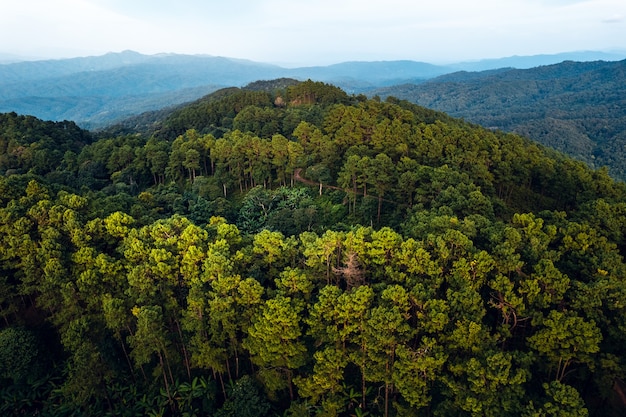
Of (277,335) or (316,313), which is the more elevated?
(316,313)

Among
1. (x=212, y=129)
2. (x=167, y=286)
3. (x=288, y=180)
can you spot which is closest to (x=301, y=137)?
(x=288, y=180)

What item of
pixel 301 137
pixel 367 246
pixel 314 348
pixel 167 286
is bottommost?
pixel 314 348

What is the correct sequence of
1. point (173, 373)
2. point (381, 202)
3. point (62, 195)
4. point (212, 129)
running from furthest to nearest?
point (212, 129)
point (381, 202)
point (62, 195)
point (173, 373)

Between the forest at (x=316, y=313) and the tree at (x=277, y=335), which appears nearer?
the forest at (x=316, y=313)

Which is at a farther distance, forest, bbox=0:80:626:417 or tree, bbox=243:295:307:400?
tree, bbox=243:295:307:400

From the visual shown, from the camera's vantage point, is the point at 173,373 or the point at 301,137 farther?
the point at 301,137

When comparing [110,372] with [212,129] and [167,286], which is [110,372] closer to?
[167,286]

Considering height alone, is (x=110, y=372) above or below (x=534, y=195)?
below

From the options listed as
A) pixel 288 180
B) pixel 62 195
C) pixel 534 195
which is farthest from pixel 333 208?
pixel 62 195

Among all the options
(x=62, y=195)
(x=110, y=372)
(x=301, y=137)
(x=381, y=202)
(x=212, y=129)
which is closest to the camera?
(x=110, y=372)
